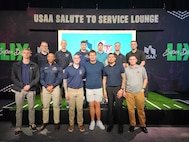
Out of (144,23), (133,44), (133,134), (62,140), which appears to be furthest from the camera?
(144,23)

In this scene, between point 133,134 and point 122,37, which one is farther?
point 122,37

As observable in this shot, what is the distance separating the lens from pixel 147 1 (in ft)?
23.6

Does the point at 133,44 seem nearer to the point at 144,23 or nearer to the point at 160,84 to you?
the point at 144,23

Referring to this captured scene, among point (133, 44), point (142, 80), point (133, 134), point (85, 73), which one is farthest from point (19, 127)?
point (133, 44)

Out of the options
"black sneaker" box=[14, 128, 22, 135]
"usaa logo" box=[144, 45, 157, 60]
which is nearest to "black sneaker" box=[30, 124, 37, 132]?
"black sneaker" box=[14, 128, 22, 135]

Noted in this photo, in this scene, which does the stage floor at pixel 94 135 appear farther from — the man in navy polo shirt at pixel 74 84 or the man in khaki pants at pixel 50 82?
the man in khaki pants at pixel 50 82

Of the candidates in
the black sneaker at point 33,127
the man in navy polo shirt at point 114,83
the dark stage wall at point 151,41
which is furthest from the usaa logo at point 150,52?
the black sneaker at point 33,127

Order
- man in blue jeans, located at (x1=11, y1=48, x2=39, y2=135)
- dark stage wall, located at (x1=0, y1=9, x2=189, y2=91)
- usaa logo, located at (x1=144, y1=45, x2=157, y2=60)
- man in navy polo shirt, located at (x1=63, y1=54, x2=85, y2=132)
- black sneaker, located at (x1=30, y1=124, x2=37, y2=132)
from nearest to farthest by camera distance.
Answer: man in blue jeans, located at (x1=11, y1=48, x2=39, y2=135), man in navy polo shirt, located at (x1=63, y1=54, x2=85, y2=132), black sneaker, located at (x1=30, y1=124, x2=37, y2=132), dark stage wall, located at (x1=0, y1=9, x2=189, y2=91), usaa logo, located at (x1=144, y1=45, x2=157, y2=60)

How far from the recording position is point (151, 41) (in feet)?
23.9

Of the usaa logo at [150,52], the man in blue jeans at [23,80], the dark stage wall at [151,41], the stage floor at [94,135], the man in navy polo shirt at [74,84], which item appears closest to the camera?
the stage floor at [94,135]

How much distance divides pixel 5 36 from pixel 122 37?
4051mm

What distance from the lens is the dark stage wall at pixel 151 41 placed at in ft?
23.1

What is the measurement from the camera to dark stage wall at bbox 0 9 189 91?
7.04m

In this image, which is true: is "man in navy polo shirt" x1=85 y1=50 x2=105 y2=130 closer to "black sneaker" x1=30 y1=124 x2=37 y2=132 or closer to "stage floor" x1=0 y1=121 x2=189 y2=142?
"stage floor" x1=0 y1=121 x2=189 y2=142
